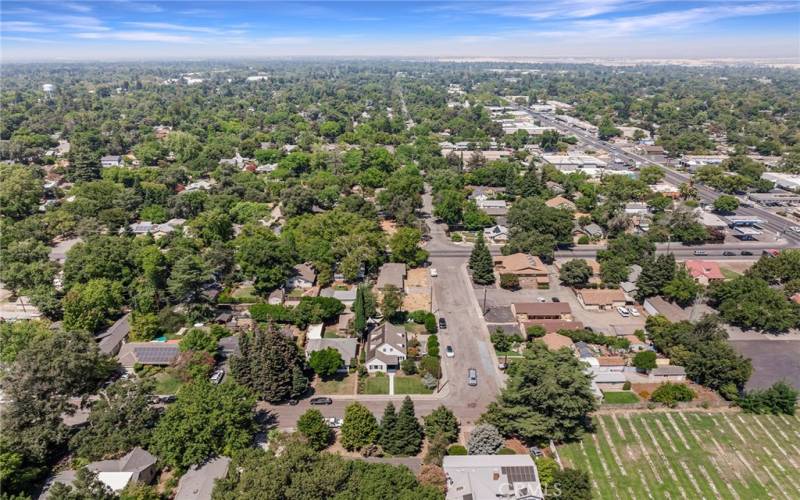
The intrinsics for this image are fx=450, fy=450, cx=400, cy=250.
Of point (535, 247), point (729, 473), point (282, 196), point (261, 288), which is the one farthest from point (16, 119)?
point (729, 473)

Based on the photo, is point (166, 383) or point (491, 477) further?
point (166, 383)

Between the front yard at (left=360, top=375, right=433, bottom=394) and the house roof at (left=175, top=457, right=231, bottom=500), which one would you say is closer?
the house roof at (left=175, top=457, right=231, bottom=500)

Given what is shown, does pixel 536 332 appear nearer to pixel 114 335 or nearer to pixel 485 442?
pixel 485 442

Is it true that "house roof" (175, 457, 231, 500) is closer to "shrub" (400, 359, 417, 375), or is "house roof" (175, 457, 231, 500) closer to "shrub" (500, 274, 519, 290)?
"shrub" (400, 359, 417, 375)

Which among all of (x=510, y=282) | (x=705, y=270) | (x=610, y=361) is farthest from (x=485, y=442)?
(x=705, y=270)

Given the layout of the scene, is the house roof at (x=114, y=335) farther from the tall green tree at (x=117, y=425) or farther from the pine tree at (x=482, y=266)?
the pine tree at (x=482, y=266)

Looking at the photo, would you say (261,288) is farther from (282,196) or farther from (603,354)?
(603,354)

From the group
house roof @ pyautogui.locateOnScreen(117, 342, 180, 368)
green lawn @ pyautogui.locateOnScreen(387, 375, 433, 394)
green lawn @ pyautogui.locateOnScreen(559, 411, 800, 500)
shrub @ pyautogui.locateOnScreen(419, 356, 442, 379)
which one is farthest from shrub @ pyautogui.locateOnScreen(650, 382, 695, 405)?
house roof @ pyautogui.locateOnScreen(117, 342, 180, 368)
